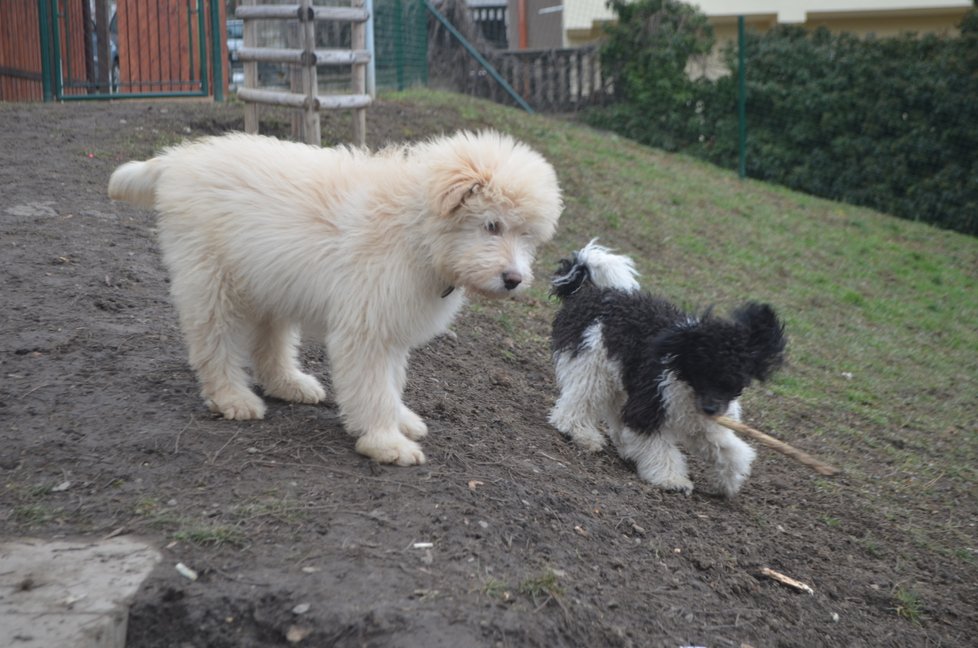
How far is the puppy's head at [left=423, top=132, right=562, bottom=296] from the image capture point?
180 inches

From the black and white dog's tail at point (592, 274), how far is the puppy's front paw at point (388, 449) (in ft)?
6.62

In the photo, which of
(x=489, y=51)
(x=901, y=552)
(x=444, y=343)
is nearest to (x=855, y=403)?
(x=901, y=552)

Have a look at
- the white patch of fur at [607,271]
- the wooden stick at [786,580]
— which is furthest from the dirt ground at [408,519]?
the white patch of fur at [607,271]

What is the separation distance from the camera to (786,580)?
5062 mm

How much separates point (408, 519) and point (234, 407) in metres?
1.34

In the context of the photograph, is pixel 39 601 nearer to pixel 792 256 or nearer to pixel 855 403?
pixel 855 403

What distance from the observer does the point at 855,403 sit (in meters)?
8.58

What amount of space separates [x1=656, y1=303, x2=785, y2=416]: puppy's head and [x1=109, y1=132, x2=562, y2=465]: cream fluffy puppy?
50.5 inches

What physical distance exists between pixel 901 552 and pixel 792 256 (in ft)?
25.8

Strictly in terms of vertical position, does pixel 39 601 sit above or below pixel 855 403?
above

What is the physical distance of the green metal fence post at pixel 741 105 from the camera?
1764 centimetres

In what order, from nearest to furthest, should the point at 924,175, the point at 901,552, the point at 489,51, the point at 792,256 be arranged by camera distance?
the point at 901,552, the point at 792,256, the point at 924,175, the point at 489,51

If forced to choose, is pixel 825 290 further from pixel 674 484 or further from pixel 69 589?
pixel 69 589

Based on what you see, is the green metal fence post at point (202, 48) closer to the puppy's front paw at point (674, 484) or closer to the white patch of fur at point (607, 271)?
the white patch of fur at point (607, 271)
